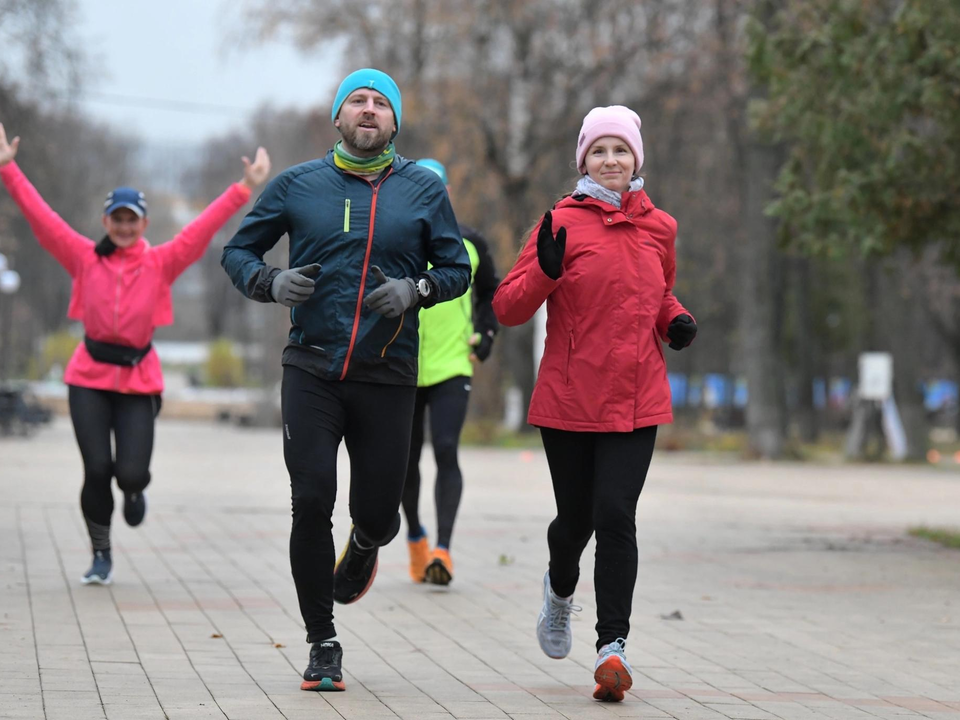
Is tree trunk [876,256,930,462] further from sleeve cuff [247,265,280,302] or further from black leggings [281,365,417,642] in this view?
sleeve cuff [247,265,280,302]

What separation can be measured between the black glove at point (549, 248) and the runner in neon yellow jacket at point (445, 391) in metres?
2.71

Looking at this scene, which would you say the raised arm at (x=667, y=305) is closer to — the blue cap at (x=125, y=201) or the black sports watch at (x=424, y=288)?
the black sports watch at (x=424, y=288)

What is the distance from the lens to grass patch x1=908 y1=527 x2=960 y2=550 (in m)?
10.9

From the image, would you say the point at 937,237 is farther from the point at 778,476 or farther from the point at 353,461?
the point at 778,476

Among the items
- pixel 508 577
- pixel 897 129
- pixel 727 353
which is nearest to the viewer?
pixel 508 577

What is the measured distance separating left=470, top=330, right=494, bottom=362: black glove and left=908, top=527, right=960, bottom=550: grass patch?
13.4 feet

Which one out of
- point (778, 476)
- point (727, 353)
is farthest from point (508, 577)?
point (727, 353)

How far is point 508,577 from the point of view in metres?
8.74

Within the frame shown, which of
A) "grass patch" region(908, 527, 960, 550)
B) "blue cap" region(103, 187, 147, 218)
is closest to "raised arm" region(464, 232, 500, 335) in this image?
"blue cap" region(103, 187, 147, 218)

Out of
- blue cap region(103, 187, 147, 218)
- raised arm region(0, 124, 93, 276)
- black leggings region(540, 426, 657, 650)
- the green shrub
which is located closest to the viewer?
black leggings region(540, 426, 657, 650)

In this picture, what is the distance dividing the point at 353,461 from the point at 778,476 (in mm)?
16149

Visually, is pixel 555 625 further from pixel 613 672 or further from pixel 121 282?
pixel 121 282

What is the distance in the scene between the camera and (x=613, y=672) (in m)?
5.24

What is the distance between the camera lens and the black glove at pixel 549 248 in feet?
17.6
